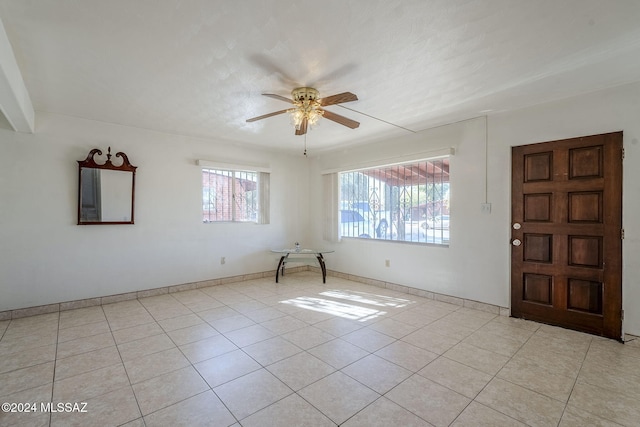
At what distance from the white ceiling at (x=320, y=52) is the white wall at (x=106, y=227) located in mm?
580

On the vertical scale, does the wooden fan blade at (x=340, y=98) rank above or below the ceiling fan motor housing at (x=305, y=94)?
below

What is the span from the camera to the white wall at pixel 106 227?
331 centimetres

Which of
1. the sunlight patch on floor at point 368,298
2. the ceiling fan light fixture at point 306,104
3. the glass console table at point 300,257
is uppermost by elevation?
the ceiling fan light fixture at point 306,104

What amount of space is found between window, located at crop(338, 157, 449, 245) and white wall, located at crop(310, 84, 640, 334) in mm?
199

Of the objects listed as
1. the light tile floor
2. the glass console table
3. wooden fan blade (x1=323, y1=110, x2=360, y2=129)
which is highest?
wooden fan blade (x1=323, y1=110, x2=360, y2=129)

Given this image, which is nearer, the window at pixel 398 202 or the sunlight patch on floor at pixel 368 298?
the sunlight patch on floor at pixel 368 298

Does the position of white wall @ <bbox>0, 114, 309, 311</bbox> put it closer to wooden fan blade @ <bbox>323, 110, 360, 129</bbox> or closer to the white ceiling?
the white ceiling

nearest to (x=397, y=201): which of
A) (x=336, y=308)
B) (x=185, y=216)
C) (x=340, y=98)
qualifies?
(x=336, y=308)

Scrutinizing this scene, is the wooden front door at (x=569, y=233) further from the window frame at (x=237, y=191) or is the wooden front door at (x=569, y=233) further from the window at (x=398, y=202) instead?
the window frame at (x=237, y=191)

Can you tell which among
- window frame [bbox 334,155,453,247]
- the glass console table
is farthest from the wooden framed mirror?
window frame [bbox 334,155,453,247]

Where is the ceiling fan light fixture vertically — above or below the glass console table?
above

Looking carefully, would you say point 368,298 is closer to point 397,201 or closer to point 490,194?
point 397,201

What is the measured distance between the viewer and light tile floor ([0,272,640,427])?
5.74ft

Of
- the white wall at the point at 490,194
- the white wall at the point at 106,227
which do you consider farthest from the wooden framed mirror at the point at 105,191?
the white wall at the point at 490,194
